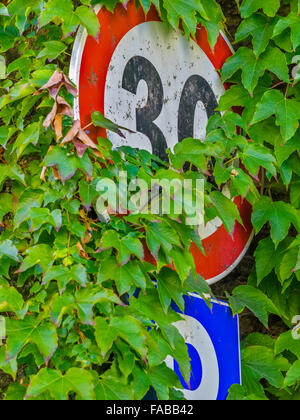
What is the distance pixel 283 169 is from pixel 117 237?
2.26 feet

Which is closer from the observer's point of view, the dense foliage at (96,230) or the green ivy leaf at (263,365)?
the dense foliage at (96,230)

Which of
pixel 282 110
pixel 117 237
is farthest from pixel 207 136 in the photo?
pixel 117 237

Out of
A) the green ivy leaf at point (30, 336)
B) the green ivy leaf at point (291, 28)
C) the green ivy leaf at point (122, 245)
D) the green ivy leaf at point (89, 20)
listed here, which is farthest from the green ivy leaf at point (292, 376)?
the green ivy leaf at point (89, 20)

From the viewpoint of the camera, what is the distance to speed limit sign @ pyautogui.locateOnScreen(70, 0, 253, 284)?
112 centimetres

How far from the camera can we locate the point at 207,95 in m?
1.48

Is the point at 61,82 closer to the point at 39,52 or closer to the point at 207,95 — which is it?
the point at 39,52

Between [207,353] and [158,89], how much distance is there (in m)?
0.61

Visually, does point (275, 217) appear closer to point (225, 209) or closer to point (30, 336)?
point (225, 209)

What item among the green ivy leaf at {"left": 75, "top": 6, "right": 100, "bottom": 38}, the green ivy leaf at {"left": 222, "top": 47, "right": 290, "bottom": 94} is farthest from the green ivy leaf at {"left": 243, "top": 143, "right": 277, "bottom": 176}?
the green ivy leaf at {"left": 75, "top": 6, "right": 100, "bottom": 38}

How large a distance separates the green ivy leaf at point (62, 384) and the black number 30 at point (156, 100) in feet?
1.71

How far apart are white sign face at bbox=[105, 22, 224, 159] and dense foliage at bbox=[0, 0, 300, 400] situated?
0.04m

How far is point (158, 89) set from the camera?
129cm

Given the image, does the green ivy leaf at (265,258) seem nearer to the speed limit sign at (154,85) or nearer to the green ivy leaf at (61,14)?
the speed limit sign at (154,85)

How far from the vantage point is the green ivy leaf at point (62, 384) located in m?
0.95
